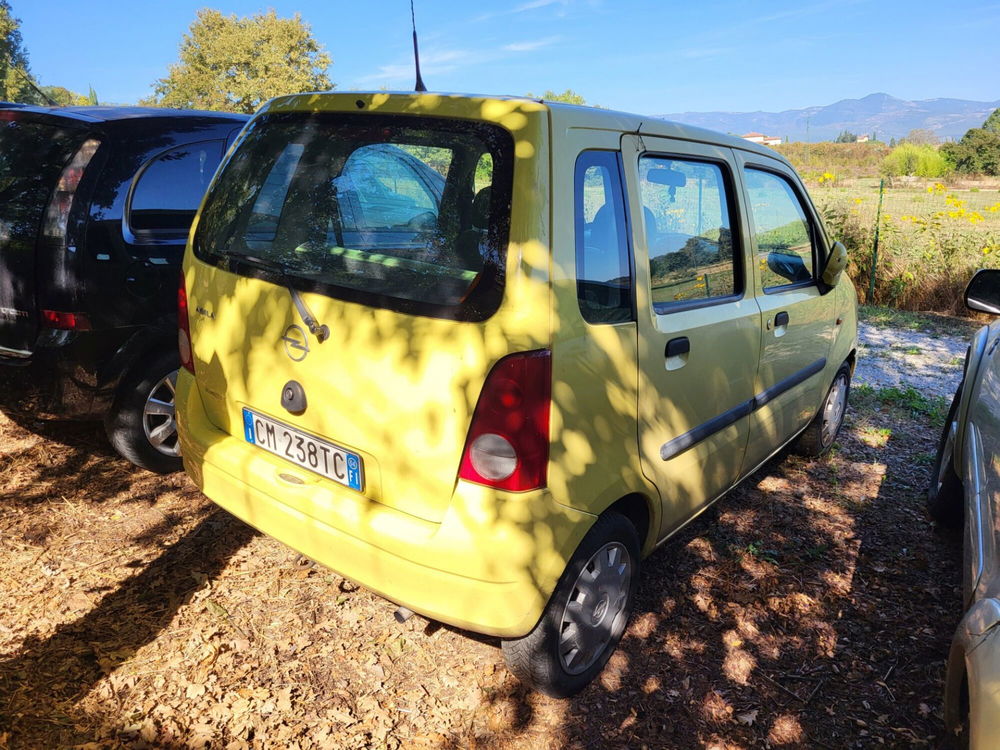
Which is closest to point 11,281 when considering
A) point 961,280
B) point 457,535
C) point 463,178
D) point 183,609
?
point 183,609

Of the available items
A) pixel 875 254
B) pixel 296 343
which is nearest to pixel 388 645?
pixel 296 343

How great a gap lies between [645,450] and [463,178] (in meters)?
1.09

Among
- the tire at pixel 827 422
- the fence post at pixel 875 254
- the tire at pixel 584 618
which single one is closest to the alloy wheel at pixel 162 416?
the tire at pixel 584 618

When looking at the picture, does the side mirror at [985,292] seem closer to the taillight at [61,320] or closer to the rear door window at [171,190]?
the rear door window at [171,190]

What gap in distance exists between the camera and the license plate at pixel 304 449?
2.20 m

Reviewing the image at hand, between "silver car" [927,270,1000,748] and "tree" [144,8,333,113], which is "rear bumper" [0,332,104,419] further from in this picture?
"tree" [144,8,333,113]

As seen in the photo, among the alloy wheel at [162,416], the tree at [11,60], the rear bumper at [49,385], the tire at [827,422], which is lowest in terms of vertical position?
the tire at [827,422]

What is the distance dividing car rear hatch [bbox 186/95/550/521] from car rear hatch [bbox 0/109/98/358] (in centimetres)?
112

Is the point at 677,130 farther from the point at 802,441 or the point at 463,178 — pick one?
the point at 802,441

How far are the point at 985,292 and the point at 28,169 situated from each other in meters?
4.50

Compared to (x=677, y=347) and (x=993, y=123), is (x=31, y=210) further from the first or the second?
(x=993, y=123)

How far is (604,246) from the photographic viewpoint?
2.24 metres

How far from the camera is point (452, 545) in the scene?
198cm

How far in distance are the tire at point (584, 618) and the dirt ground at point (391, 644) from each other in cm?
13
